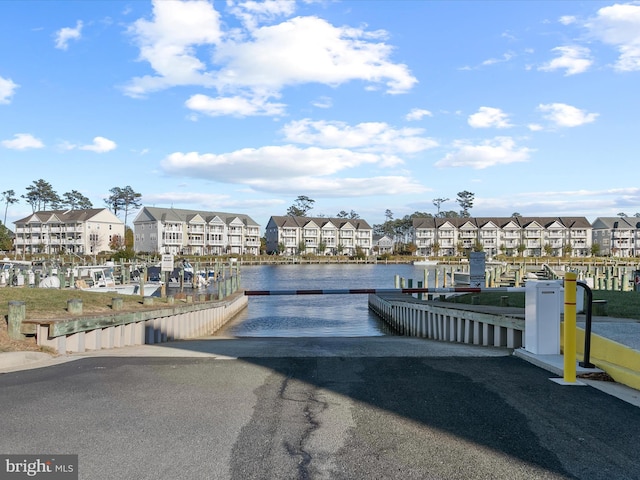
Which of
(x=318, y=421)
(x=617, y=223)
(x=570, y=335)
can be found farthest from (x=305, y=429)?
(x=617, y=223)

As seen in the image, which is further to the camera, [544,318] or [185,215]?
[185,215]

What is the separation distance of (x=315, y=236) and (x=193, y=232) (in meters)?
36.1

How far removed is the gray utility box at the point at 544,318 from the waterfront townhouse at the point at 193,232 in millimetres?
121622

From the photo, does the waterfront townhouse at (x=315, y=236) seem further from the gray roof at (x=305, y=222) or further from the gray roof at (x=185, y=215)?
the gray roof at (x=185, y=215)

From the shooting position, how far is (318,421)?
216 inches

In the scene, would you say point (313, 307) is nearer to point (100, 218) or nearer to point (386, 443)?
point (386, 443)

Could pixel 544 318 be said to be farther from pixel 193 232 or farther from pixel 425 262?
pixel 193 232

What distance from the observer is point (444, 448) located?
472cm

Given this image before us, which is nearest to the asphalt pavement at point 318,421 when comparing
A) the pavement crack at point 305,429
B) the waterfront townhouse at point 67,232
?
the pavement crack at point 305,429

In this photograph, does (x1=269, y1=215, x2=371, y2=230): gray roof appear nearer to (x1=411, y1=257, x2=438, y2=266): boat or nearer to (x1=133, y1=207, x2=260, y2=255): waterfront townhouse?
(x1=133, y1=207, x2=260, y2=255): waterfront townhouse

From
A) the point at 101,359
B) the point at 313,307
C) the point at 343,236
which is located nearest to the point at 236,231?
the point at 343,236

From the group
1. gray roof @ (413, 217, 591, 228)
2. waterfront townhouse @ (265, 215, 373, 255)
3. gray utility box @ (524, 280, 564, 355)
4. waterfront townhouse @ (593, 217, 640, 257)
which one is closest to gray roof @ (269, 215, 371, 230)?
waterfront townhouse @ (265, 215, 373, 255)

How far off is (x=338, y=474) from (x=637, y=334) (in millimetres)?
6947

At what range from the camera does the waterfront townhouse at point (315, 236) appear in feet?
498
